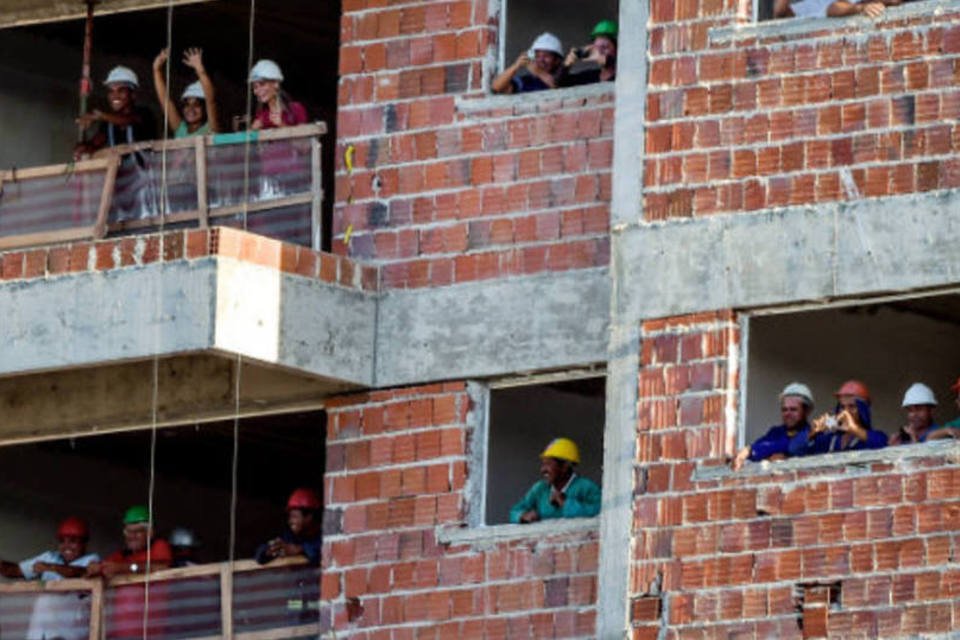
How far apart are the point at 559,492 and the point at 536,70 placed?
10.1 ft

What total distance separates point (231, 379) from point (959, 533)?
6.46 m

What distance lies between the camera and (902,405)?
32.8 m

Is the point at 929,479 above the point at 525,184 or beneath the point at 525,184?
beneath

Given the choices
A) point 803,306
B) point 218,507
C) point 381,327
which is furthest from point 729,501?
point 218,507

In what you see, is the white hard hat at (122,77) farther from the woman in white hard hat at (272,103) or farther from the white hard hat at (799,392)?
the white hard hat at (799,392)

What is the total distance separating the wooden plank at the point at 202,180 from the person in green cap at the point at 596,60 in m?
2.77

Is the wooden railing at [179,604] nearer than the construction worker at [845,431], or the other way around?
the construction worker at [845,431]

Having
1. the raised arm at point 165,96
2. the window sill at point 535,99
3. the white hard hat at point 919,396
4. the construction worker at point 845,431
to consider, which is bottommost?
the construction worker at point 845,431

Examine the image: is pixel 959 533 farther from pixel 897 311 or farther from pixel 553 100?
pixel 553 100

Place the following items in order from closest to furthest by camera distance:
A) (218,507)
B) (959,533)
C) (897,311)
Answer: (959,533), (897,311), (218,507)

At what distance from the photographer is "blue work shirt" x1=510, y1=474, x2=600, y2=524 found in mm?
32938

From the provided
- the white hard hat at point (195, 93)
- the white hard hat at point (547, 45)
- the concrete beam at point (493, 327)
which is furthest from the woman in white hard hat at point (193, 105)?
the white hard hat at point (547, 45)

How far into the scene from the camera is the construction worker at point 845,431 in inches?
1230

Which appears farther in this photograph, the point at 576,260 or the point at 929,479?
the point at 576,260
